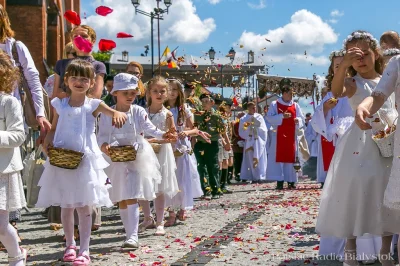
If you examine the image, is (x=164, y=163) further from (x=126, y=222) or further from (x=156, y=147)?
(x=126, y=222)

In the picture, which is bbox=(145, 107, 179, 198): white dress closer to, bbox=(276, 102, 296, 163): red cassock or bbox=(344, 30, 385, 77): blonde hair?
bbox=(344, 30, 385, 77): blonde hair

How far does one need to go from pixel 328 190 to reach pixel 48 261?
97.9 inches

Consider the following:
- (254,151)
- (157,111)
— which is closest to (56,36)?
(254,151)

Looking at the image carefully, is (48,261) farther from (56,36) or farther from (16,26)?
(56,36)

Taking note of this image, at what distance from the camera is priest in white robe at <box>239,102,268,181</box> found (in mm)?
18303

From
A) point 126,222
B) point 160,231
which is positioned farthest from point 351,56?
point 160,231

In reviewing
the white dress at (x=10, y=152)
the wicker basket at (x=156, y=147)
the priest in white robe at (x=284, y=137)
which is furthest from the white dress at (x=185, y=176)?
the priest in white robe at (x=284, y=137)

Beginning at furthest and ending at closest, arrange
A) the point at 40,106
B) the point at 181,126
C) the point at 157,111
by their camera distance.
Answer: the point at 181,126 → the point at 157,111 → the point at 40,106

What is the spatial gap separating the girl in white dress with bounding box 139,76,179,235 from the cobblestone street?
26 centimetres

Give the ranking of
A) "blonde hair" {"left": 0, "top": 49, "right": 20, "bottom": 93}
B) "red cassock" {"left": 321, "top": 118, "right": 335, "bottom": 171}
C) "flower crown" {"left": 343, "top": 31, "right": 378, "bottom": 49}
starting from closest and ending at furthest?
"blonde hair" {"left": 0, "top": 49, "right": 20, "bottom": 93}
"flower crown" {"left": 343, "top": 31, "right": 378, "bottom": 49}
"red cassock" {"left": 321, "top": 118, "right": 335, "bottom": 171}

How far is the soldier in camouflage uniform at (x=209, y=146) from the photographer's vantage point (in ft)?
39.9

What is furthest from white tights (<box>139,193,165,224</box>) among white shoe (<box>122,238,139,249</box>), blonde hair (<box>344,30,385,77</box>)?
blonde hair (<box>344,30,385,77</box>)

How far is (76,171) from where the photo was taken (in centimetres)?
577

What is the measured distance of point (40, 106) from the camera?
20.8ft
